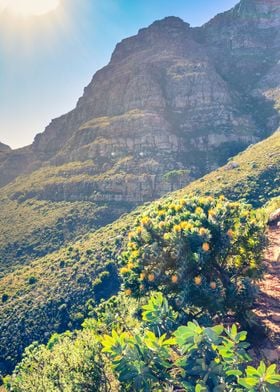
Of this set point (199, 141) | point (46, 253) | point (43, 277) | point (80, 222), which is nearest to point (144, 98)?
point (199, 141)

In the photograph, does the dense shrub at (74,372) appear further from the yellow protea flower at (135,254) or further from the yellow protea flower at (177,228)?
the yellow protea flower at (177,228)

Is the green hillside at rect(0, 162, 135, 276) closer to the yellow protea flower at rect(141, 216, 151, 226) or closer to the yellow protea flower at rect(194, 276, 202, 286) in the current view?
the yellow protea flower at rect(141, 216, 151, 226)

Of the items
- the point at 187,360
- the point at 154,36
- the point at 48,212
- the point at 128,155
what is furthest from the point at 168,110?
the point at 187,360

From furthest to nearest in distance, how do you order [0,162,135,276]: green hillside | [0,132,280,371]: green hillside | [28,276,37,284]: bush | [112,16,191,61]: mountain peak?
[112,16,191,61]: mountain peak < [0,162,135,276]: green hillside < [28,276,37,284]: bush < [0,132,280,371]: green hillside

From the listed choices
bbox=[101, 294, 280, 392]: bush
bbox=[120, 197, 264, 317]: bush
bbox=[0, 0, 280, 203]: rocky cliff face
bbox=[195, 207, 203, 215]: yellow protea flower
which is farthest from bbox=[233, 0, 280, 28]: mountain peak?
bbox=[101, 294, 280, 392]: bush

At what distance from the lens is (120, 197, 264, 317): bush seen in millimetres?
10172

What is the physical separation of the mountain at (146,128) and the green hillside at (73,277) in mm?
15307

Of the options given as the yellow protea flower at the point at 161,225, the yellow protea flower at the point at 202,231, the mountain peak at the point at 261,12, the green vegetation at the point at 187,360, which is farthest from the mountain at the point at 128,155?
the green vegetation at the point at 187,360

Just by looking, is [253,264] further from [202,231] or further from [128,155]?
[128,155]

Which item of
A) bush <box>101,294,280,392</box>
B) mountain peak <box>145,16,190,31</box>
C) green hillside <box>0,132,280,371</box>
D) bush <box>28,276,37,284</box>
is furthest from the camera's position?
mountain peak <box>145,16,190,31</box>

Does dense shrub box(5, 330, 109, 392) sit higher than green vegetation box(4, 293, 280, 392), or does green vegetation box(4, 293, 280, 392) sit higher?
green vegetation box(4, 293, 280, 392)

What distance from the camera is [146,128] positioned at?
12006 cm

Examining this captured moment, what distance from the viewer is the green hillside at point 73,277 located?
54.0 metres

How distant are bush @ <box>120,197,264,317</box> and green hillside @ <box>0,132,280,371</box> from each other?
41.1 metres
